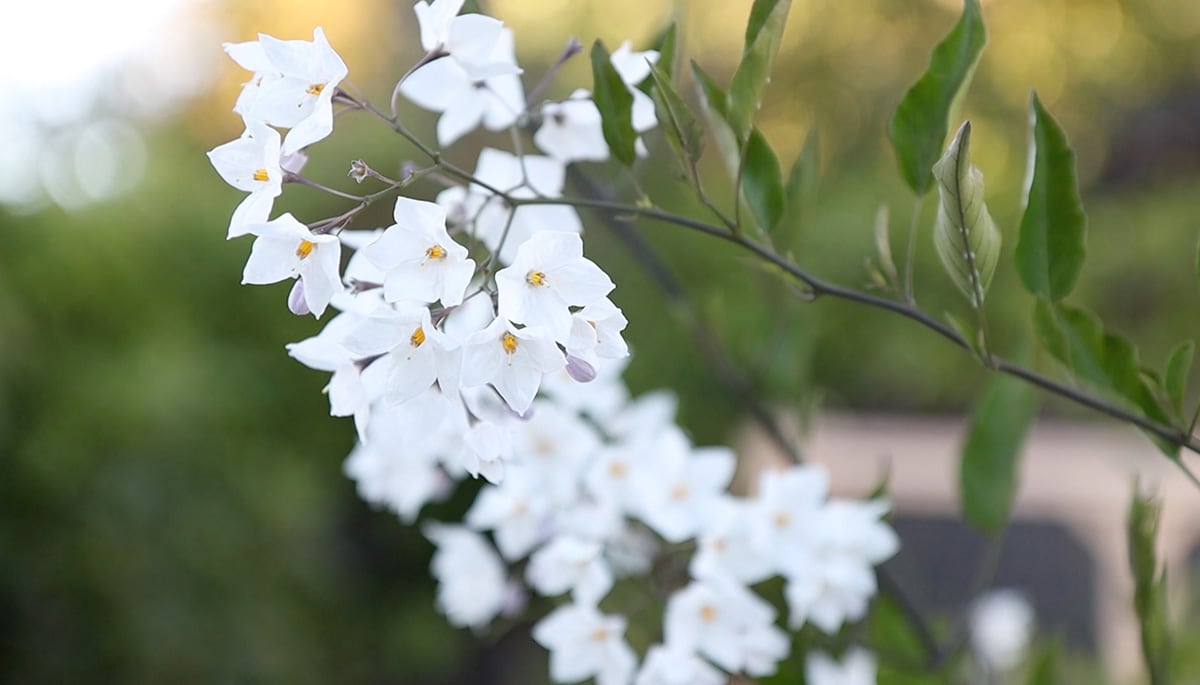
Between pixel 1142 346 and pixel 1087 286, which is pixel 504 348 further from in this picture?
pixel 1142 346

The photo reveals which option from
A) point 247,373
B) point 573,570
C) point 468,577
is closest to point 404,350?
point 573,570

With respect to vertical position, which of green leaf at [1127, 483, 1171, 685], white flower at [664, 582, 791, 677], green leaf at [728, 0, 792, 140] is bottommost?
white flower at [664, 582, 791, 677]

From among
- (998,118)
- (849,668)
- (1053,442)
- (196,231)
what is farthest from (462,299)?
(998,118)

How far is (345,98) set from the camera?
42 centimetres

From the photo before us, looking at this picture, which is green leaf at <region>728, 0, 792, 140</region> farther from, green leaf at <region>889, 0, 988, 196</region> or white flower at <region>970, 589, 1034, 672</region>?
white flower at <region>970, 589, 1034, 672</region>

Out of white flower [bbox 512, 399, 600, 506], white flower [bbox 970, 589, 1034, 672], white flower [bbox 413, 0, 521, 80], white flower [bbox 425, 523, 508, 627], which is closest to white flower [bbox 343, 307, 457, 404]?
white flower [bbox 413, 0, 521, 80]

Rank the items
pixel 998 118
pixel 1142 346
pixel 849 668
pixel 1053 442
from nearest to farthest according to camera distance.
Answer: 1. pixel 849 668
2. pixel 1053 442
3. pixel 1142 346
4. pixel 998 118

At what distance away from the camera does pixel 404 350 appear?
40 cm

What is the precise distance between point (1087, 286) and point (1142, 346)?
0.38 metres

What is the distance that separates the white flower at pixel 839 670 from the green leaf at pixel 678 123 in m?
0.35

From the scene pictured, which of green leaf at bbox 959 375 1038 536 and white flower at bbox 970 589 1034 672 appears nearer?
green leaf at bbox 959 375 1038 536

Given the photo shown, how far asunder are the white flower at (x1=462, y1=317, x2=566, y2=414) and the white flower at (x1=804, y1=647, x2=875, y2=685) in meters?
0.34

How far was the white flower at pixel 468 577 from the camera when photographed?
0.72 metres

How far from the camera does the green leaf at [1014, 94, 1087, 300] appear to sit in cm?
44
